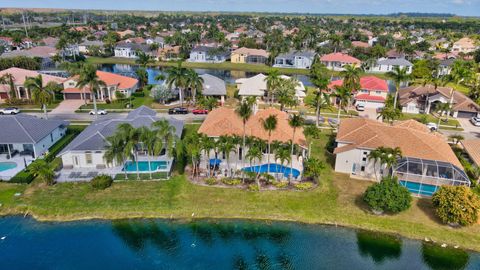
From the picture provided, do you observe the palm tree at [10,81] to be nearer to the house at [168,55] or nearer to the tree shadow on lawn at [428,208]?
the house at [168,55]

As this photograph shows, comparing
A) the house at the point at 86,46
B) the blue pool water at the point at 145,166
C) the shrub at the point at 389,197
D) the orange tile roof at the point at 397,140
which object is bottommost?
the blue pool water at the point at 145,166

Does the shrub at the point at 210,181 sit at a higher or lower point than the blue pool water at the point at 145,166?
lower

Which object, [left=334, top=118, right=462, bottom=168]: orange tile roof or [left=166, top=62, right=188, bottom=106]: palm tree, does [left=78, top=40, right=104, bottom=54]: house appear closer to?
[left=166, top=62, right=188, bottom=106]: palm tree

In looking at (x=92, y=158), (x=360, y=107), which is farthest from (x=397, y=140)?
(x=92, y=158)

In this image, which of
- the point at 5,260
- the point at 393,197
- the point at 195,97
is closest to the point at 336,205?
the point at 393,197

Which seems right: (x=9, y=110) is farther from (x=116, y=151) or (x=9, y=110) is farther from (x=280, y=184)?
(x=280, y=184)

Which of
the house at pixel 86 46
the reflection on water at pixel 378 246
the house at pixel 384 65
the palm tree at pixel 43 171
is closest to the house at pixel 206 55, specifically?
the house at pixel 86 46
